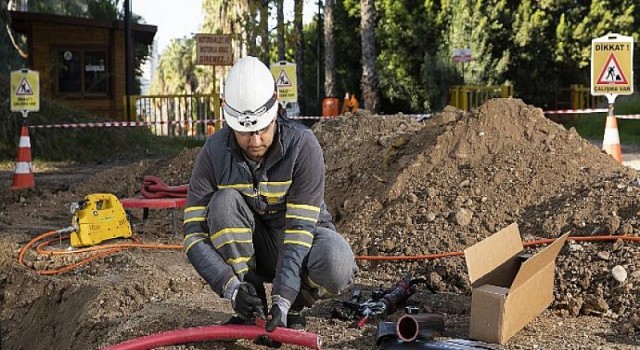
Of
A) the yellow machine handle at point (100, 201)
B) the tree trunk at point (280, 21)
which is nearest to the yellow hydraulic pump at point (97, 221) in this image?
the yellow machine handle at point (100, 201)

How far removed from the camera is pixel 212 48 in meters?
19.1

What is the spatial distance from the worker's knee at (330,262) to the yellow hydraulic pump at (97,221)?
411 cm

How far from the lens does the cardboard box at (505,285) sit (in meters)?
4.58

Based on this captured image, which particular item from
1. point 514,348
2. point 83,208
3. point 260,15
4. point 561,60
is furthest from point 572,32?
point 514,348

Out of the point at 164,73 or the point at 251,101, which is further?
the point at 164,73

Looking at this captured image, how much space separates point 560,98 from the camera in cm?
3297

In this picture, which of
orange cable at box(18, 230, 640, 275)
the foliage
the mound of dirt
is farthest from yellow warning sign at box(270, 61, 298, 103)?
the foliage

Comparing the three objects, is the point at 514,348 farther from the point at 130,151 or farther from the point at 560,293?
the point at 130,151

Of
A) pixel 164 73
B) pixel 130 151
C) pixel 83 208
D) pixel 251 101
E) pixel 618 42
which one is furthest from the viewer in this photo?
pixel 164 73

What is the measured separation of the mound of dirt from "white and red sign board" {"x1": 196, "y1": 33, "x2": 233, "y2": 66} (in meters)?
9.08

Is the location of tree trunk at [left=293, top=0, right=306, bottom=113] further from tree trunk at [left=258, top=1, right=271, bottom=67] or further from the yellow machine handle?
the yellow machine handle

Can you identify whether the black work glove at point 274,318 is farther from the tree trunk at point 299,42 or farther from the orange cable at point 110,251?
the tree trunk at point 299,42

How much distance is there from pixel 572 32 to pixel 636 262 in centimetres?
2779

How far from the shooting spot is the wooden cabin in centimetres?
2569
